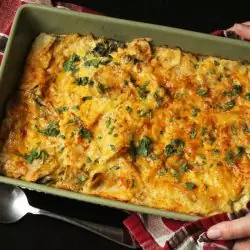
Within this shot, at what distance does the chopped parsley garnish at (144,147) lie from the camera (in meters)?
2.34

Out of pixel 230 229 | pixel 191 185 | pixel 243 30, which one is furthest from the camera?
pixel 243 30

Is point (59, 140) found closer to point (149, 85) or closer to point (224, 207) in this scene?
point (149, 85)

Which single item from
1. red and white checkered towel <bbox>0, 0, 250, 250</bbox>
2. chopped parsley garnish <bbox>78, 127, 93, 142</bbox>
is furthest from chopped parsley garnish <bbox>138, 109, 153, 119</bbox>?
red and white checkered towel <bbox>0, 0, 250, 250</bbox>

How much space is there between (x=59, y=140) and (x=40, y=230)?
456 millimetres

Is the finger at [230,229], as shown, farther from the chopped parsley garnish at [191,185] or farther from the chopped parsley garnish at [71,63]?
the chopped parsley garnish at [71,63]

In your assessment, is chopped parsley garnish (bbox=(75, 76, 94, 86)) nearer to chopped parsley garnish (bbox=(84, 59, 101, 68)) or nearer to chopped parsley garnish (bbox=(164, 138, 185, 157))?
chopped parsley garnish (bbox=(84, 59, 101, 68))

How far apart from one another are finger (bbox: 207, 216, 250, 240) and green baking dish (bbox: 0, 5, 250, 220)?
858 mm

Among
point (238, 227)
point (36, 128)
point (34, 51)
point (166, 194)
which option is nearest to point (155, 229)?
point (166, 194)

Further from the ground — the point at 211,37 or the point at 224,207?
the point at 211,37

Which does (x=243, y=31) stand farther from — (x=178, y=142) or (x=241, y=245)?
(x=241, y=245)

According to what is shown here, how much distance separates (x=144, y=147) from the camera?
2.34 metres

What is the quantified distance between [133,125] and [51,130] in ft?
1.24

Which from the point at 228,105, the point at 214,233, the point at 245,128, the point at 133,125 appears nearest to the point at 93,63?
the point at 133,125

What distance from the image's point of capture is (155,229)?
7.70 ft
